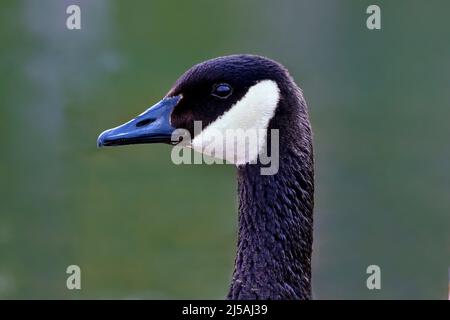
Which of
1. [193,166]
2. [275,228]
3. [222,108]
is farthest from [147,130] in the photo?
[193,166]

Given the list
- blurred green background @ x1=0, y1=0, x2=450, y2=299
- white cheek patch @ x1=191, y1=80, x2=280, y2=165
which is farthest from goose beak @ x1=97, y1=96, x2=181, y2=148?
blurred green background @ x1=0, y1=0, x2=450, y2=299

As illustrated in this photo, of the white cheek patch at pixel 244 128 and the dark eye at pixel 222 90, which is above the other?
the dark eye at pixel 222 90

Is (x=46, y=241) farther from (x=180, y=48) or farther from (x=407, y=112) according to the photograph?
(x=407, y=112)

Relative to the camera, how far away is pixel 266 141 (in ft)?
9.61

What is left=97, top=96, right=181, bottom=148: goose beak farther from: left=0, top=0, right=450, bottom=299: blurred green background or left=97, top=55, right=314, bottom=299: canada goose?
left=0, top=0, right=450, bottom=299: blurred green background

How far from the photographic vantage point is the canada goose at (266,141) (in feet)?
9.59

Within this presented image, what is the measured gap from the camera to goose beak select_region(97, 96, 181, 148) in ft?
9.71

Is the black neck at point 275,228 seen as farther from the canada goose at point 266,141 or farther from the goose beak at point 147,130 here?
the goose beak at point 147,130

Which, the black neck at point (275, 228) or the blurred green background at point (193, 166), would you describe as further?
the blurred green background at point (193, 166)

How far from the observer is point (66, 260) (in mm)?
5320

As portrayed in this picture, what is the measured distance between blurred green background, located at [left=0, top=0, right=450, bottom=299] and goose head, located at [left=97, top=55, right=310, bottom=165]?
215 centimetres

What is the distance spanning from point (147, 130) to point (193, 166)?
3.19 meters

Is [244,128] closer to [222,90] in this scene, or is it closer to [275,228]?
→ [222,90]

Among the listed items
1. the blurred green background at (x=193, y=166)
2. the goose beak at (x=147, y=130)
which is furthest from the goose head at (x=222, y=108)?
the blurred green background at (x=193, y=166)
